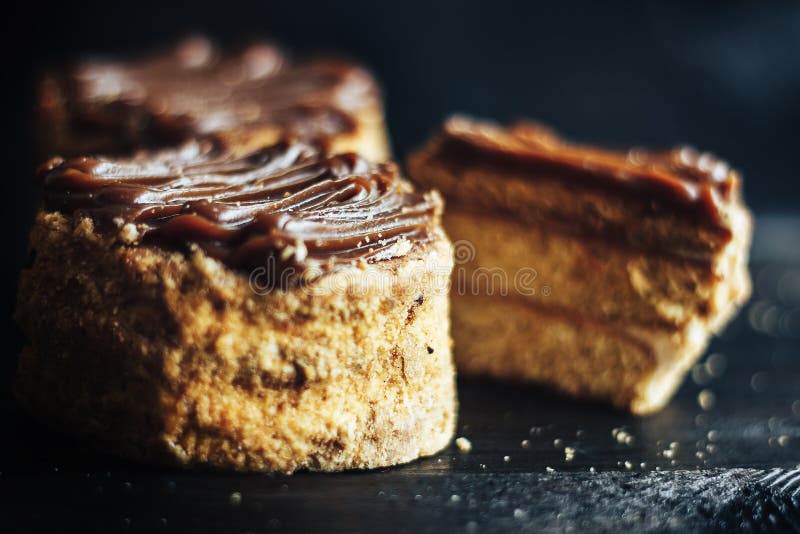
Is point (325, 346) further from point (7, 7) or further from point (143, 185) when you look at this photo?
point (7, 7)

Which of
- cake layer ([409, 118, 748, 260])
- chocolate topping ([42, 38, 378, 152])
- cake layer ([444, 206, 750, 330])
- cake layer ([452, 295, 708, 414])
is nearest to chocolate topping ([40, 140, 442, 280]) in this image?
cake layer ([409, 118, 748, 260])

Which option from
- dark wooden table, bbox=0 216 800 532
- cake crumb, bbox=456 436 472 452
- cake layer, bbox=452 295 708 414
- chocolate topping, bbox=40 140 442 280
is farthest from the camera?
cake layer, bbox=452 295 708 414

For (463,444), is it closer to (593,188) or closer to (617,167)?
(593,188)

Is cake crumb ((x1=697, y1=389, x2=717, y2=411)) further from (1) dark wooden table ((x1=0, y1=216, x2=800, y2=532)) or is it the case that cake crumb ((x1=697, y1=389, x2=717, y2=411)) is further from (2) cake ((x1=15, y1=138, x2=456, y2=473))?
(2) cake ((x1=15, y1=138, x2=456, y2=473))

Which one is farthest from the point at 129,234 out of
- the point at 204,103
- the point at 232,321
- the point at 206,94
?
the point at 206,94

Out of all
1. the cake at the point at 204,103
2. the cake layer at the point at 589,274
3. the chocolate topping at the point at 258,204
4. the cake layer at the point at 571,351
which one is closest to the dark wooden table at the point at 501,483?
the cake layer at the point at 571,351

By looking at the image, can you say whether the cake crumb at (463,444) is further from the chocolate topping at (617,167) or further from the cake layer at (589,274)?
the chocolate topping at (617,167)

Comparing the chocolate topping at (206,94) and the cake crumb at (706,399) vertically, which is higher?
the chocolate topping at (206,94)
